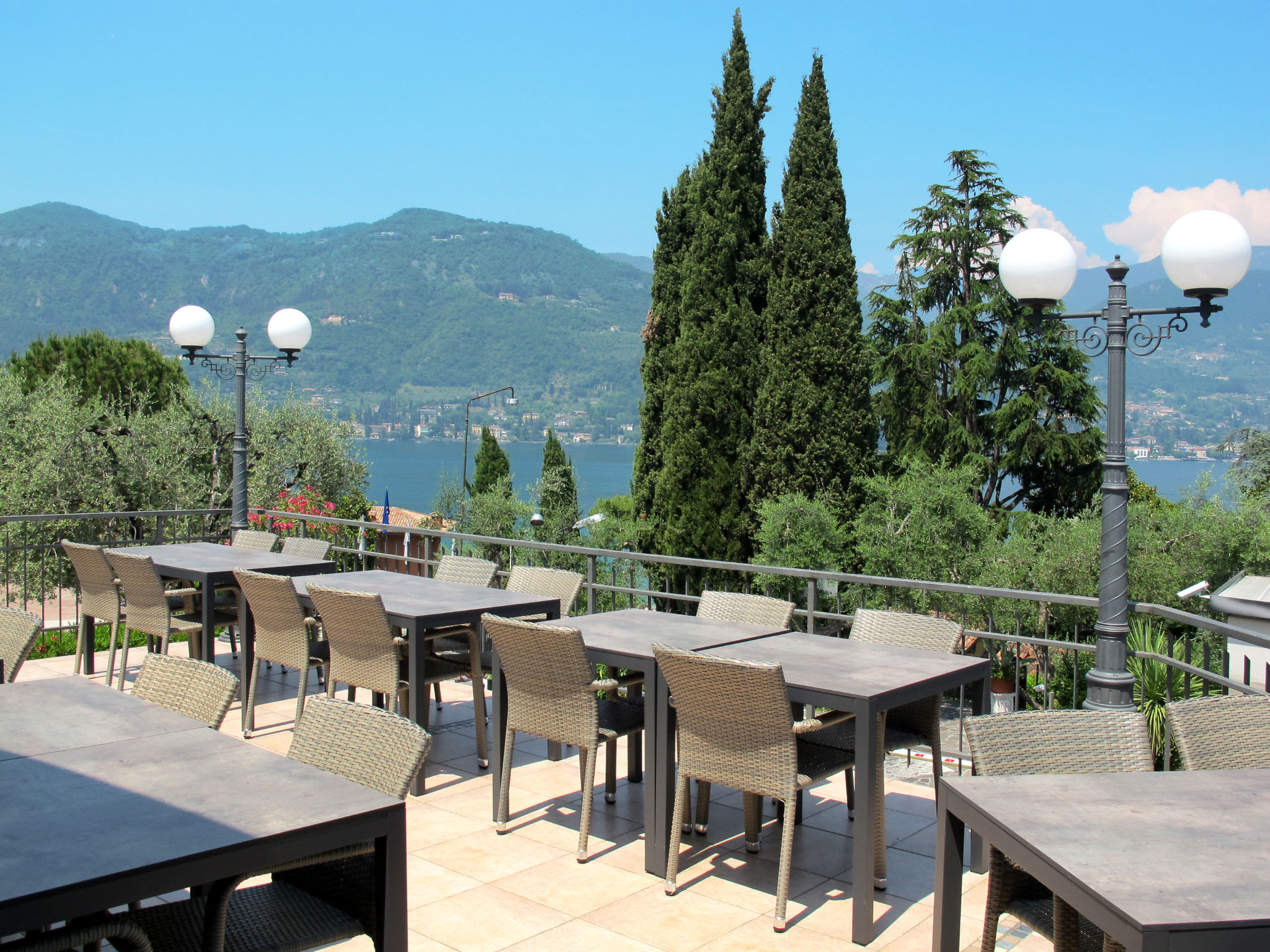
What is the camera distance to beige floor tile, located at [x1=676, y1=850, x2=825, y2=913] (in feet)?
11.1

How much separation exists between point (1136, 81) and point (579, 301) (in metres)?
124

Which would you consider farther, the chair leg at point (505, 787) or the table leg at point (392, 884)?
the chair leg at point (505, 787)

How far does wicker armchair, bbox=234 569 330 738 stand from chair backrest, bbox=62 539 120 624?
1331 millimetres

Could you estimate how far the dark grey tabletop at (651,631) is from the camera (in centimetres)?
392

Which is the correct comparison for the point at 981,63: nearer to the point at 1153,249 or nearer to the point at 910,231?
the point at 910,231

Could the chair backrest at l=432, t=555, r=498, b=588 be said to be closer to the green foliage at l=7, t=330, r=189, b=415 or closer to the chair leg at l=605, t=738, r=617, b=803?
the chair leg at l=605, t=738, r=617, b=803

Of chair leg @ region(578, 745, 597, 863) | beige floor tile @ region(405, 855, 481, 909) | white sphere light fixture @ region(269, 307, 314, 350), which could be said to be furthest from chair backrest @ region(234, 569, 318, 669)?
white sphere light fixture @ region(269, 307, 314, 350)

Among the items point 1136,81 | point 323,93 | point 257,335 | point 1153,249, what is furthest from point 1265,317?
point 1153,249

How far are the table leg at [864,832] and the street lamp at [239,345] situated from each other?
597cm

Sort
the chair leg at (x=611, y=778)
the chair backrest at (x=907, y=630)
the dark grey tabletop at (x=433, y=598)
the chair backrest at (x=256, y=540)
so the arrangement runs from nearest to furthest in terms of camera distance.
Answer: the chair backrest at (x=907, y=630)
the chair leg at (x=611, y=778)
the dark grey tabletop at (x=433, y=598)
the chair backrest at (x=256, y=540)

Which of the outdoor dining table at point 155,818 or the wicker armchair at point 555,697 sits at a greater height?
the outdoor dining table at point 155,818

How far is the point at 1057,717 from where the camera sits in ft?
8.87

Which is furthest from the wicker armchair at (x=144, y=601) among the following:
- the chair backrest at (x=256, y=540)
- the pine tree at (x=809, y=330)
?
the pine tree at (x=809, y=330)

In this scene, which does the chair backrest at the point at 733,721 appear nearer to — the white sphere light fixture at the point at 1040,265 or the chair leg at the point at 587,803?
the chair leg at the point at 587,803
